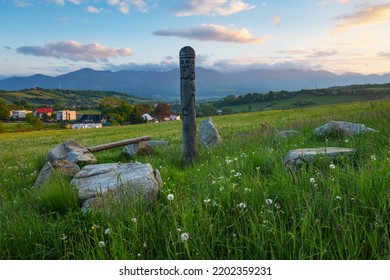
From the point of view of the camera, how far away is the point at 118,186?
16.8ft

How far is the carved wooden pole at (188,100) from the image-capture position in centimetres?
887

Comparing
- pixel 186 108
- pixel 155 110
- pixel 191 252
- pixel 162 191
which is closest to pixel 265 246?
pixel 191 252

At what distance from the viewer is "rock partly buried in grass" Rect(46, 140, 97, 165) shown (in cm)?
1074

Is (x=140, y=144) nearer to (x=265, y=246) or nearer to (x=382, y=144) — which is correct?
(x=382, y=144)

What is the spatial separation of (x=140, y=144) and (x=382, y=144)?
9.10 metres

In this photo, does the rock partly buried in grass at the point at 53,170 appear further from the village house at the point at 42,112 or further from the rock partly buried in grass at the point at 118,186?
the village house at the point at 42,112

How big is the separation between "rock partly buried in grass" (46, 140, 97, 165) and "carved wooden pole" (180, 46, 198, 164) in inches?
155

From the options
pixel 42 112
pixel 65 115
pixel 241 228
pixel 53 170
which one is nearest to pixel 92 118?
pixel 65 115

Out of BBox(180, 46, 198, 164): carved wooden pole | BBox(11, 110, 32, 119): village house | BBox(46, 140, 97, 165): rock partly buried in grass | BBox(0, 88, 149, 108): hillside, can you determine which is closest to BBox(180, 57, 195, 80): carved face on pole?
BBox(180, 46, 198, 164): carved wooden pole

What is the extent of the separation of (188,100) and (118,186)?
4.52 meters

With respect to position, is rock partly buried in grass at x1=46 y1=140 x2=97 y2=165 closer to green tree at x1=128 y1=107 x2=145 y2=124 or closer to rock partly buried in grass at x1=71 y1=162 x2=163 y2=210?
rock partly buried in grass at x1=71 y1=162 x2=163 y2=210

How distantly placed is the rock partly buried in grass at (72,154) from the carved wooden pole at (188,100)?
3935 millimetres

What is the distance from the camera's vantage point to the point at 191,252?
10.3 feet

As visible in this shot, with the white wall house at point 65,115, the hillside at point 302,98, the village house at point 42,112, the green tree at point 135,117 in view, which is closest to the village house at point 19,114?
the village house at point 42,112
